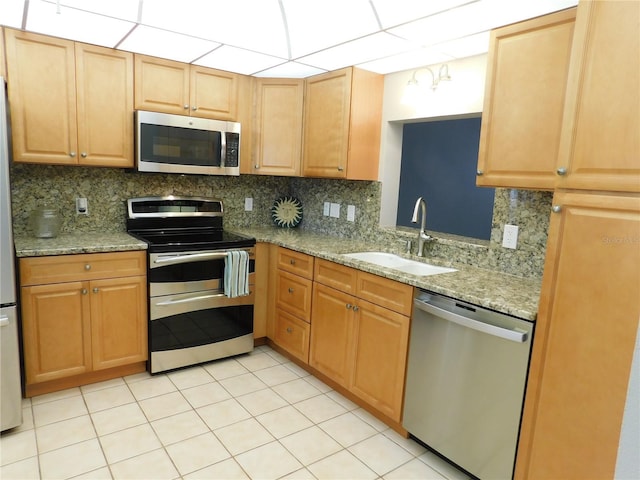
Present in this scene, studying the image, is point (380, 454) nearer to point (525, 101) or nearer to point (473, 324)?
point (473, 324)

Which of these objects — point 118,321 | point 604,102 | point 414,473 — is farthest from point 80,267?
point 604,102

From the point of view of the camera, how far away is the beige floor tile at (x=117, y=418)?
226 cm

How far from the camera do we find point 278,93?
11.0 feet

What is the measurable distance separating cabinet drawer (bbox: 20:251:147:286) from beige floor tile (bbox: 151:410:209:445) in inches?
36.7

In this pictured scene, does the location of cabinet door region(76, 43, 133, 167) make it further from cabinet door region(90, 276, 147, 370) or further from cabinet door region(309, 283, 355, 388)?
cabinet door region(309, 283, 355, 388)

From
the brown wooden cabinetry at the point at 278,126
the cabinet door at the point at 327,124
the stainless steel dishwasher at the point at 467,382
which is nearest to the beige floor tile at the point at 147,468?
the stainless steel dishwasher at the point at 467,382

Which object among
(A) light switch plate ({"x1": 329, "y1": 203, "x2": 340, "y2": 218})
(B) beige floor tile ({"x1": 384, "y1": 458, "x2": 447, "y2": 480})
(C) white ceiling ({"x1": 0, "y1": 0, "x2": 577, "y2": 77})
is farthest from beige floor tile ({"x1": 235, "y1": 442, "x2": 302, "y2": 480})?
(C) white ceiling ({"x1": 0, "y1": 0, "x2": 577, "y2": 77})

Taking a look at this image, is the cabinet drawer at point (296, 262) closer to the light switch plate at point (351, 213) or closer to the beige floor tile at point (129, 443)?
the light switch plate at point (351, 213)

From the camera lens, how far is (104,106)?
2.76 metres

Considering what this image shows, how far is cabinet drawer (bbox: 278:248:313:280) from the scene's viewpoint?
9.37 feet

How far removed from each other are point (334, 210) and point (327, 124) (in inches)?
28.9

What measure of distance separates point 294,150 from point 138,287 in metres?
1.55

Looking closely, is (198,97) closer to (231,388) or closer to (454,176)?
(231,388)

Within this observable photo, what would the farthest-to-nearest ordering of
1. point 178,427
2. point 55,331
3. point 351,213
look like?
1. point 351,213
2. point 55,331
3. point 178,427
